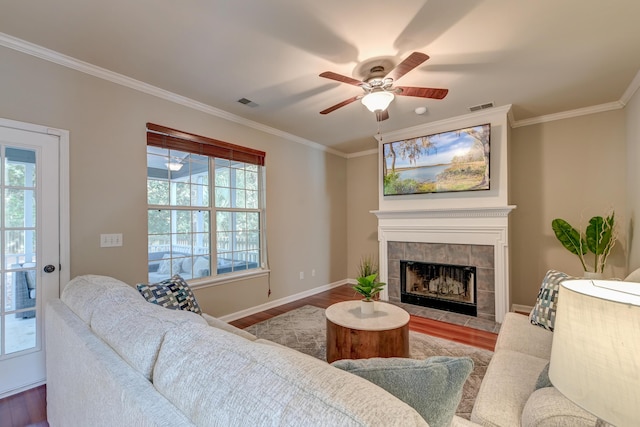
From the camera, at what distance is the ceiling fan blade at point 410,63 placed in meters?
1.90

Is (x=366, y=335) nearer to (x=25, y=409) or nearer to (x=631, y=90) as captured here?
(x=25, y=409)

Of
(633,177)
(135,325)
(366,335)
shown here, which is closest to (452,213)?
(633,177)

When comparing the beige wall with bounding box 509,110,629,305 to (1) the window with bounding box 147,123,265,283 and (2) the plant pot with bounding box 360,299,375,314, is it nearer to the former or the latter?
(2) the plant pot with bounding box 360,299,375,314

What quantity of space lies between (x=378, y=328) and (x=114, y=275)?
7.90 feet

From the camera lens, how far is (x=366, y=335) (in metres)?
2.07

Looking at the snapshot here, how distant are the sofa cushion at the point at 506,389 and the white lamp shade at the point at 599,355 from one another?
1.96ft

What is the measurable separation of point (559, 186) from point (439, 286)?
203cm

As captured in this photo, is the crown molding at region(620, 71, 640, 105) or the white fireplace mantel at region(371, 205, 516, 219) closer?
the crown molding at region(620, 71, 640, 105)

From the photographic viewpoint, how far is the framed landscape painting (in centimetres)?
361

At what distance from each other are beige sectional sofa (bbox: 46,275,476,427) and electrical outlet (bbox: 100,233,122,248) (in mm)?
1403

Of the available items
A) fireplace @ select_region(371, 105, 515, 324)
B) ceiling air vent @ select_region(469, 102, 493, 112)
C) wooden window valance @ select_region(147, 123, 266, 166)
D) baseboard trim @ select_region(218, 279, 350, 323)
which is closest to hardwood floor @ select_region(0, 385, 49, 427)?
baseboard trim @ select_region(218, 279, 350, 323)

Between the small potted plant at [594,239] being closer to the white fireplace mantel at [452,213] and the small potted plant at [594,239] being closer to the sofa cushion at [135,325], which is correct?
the white fireplace mantel at [452,213]

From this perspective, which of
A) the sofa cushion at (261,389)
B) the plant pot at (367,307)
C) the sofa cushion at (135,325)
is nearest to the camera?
the sofa cushion at (261,389)

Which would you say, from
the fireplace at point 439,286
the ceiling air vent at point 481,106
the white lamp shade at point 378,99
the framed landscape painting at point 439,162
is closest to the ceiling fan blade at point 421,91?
the white lamp shade at point 378,99
